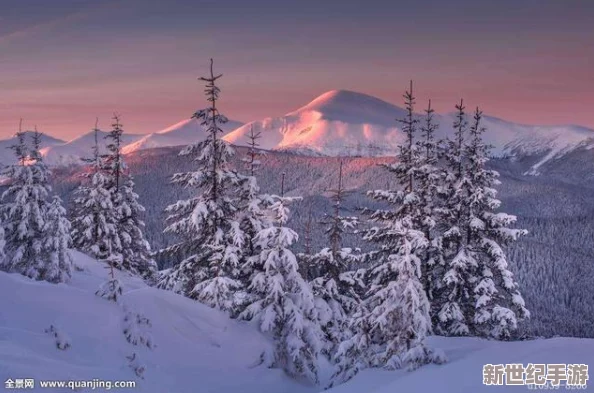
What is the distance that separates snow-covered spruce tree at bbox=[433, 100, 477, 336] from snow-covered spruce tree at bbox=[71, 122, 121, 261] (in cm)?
2112

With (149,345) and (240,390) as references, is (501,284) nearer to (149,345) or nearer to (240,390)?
(240,390)

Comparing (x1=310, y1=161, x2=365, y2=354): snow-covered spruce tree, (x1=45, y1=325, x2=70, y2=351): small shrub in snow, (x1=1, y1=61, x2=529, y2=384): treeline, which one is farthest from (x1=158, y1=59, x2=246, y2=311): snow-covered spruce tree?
(x1=45, y1=325, x2=70, y2=351): small shrub in snow

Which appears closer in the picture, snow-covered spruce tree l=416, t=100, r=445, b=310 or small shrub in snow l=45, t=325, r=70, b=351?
small shrub in snow l=45, t=325, r=70, b=351

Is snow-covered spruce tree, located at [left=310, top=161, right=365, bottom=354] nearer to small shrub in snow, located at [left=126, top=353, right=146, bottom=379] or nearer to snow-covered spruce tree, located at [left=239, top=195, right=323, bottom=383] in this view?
snow-covered spruce tree, located at [left=239, top=195, right=323, bottom=383]

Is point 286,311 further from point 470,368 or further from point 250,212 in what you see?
point 470,368

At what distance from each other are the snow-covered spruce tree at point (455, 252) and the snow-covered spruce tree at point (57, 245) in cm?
1682

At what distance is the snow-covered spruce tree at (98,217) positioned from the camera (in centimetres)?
3281

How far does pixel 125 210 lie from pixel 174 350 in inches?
819

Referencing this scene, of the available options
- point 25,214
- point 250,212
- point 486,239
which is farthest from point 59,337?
point 486,239

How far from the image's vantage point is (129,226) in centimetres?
3609

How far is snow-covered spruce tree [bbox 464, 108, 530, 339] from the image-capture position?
21.7 metres

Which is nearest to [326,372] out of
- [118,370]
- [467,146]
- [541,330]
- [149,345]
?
[149,345]

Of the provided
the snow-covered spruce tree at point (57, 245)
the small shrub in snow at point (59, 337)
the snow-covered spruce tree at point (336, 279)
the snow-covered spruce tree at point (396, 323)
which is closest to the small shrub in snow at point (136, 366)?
the small shrub in snow at point (59, 337)

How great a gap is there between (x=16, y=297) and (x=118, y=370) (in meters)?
4.08
